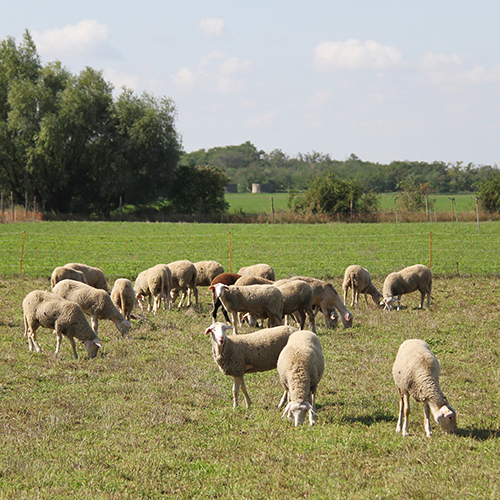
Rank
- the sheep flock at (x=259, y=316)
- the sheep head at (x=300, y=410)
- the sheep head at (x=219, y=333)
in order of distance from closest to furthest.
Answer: the sheep head at (x=300, y=410) < the sheep flock at (x=259, y=316) < the sheep head at (x=219, y=333)

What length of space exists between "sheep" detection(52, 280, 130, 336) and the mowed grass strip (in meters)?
0.42

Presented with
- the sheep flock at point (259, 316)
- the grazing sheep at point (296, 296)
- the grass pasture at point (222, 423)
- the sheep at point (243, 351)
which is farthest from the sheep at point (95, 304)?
the sheep at point (243, 351)

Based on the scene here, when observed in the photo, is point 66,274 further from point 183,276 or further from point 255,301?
point 255,301

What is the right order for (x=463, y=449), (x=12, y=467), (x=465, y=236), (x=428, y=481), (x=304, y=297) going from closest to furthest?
(x=428, y=481) → (x=12, y=467) → (x=463, y=449) → (x=304, y=297) → (x=465, y=236)

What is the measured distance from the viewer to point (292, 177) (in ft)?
432

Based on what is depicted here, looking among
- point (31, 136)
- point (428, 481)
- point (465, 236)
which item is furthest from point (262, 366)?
point (31, 136)

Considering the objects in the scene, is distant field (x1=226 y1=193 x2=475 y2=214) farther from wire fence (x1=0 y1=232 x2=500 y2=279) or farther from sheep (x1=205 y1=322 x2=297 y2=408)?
sheep (x1=205 y1=322 x2=297 y2=408)

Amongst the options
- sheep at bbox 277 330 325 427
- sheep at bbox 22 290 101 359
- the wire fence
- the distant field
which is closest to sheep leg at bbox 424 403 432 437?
sheep at bbox 277 330 325 427

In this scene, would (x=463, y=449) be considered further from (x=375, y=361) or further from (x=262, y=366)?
(x=375, y=361)

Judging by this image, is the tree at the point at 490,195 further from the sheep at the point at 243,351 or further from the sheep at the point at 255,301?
the sheep at the point at 243,351

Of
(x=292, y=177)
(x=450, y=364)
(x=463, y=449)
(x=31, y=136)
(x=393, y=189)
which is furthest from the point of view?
(x=292, y=177)

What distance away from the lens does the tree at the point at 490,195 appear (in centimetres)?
5256

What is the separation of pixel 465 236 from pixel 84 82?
36521 millimetres

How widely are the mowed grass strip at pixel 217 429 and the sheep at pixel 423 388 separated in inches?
6.7
